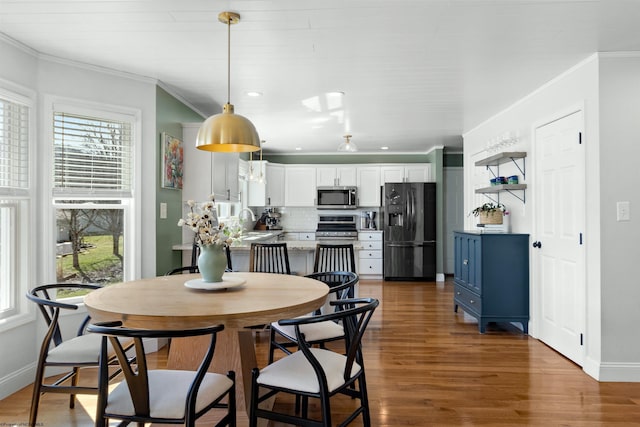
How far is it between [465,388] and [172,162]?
313 cm

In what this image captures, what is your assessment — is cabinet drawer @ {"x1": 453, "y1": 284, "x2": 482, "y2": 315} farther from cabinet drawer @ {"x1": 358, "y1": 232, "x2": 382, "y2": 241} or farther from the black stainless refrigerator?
cabinet drawer @ {"x1": 358, "y1": 232, "x2": 382, "y2": 241}

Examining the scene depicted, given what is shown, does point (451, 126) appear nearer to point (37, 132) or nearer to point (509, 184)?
point (509, 184)

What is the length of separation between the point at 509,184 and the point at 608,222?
50.6 inches

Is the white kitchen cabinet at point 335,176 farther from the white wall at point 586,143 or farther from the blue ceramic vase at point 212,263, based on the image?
the blue ceramic vase at point 212,263

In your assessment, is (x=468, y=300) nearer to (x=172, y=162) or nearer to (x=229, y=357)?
(x=229, y=357)

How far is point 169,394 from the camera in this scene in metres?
1.57

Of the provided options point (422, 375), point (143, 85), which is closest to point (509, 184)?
point (422, 375)

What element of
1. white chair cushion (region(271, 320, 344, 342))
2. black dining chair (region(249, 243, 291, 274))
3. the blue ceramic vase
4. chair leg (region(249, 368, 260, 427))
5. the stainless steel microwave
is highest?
the stainless steel microwave

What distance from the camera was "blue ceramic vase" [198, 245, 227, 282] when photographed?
2295 mm

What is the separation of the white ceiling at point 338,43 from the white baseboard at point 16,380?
2221 mm

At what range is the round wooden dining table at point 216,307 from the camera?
1676 millimetres

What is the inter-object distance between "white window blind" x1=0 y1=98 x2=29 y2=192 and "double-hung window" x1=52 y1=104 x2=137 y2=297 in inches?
7.9

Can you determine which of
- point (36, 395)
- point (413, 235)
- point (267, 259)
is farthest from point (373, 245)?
point (36, 395)

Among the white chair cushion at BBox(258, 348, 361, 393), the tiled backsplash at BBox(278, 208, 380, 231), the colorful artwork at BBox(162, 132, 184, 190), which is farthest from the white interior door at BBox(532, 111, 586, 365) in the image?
the tiled backsplash at BBox(278, 208, 380, 231)
